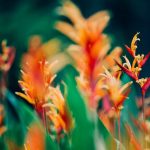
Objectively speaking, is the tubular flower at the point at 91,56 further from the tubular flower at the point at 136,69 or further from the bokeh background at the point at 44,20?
the bokeh background at the point at 44,20

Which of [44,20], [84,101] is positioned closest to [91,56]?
[84,101]

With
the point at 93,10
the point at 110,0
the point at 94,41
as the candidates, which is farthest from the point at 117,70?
the point at 110,0

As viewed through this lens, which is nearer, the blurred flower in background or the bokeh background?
the blurred flower in background

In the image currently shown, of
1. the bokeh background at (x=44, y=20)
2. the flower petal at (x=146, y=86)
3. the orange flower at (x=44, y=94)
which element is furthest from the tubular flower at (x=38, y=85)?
the bokeh background at (x=44, y=20)

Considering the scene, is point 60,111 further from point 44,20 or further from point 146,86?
point 44,20

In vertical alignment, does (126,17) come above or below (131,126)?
above

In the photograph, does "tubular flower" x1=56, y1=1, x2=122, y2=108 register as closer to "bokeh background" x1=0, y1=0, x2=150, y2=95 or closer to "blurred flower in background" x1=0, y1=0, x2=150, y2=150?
"blurred flower in background" x1=0, y1=0, x2=150, y2=150

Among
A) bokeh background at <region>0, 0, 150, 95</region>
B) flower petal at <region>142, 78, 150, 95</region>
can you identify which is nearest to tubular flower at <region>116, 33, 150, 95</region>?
flower petal at <region>142, 78, 150, 95</region>

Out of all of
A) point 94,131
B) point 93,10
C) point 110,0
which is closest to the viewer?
point 94,131

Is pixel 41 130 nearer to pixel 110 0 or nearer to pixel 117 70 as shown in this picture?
pixel 117 70
